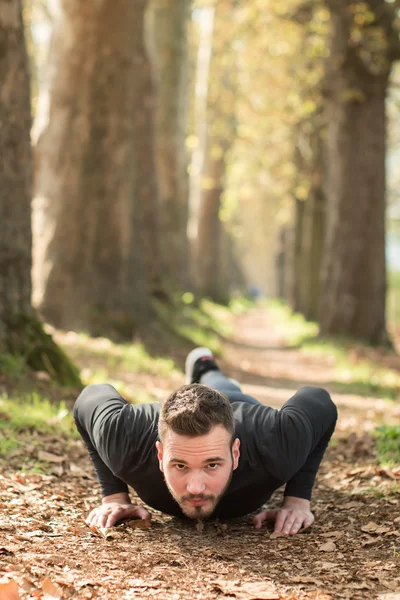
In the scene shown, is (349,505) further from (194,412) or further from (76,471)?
(76,471)

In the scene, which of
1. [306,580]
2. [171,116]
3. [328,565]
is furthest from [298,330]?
[306,580]

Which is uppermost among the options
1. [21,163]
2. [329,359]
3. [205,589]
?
[21,163]

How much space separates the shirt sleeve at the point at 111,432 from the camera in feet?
14.9

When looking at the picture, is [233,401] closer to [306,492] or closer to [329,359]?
[306,492]

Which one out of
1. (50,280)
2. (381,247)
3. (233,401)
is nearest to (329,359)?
(381,247)

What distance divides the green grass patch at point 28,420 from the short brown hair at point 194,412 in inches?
86.8

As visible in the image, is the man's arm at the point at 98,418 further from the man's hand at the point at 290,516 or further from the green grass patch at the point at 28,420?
the green grass patch at the point at 28,420

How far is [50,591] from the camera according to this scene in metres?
3.44

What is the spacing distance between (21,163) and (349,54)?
11.0 metres

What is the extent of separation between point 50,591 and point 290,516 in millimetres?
1811

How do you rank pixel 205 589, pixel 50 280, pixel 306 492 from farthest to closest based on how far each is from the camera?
pixel 50 280 → pixel 306 492 → pixel 205 589

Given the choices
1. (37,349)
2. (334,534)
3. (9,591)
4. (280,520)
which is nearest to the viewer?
(9,591)

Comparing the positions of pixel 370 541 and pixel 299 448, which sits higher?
pixel 299 448

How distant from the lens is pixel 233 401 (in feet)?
17.3
